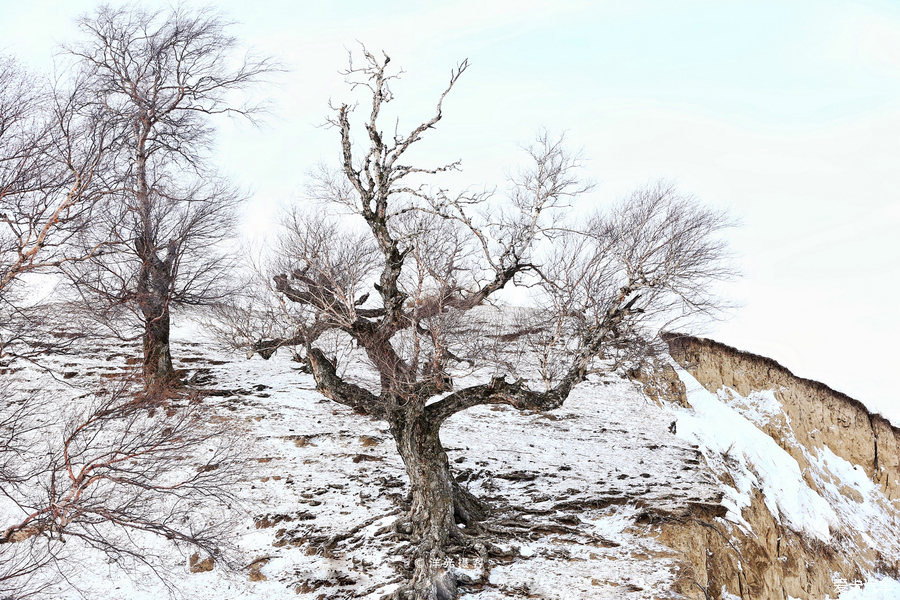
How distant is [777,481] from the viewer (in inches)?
552

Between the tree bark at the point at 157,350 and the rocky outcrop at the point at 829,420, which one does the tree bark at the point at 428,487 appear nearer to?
the rocky outcrop at the point at 829,420

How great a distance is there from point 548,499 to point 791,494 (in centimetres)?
656

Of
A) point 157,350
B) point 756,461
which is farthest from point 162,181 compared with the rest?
point 756,461

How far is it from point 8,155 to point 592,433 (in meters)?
14.2

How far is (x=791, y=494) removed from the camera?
13812 mm

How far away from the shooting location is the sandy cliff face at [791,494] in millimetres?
10484

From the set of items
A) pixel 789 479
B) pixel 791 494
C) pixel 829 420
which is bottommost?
pixel 791 494

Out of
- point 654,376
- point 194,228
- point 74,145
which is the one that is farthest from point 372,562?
point 654,376

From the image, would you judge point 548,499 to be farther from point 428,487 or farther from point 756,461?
point 756,461

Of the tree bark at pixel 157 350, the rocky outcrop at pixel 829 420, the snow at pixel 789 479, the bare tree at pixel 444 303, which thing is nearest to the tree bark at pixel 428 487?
the bare tree at pixel 444 303

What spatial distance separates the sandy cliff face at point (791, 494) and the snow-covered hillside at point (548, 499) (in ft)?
0.17

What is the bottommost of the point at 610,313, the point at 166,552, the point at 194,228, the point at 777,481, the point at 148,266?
the point at 166,552

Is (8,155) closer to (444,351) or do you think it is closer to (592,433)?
→ (444,351)

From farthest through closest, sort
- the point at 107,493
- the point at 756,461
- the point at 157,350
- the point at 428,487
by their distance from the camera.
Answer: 1. the point at 157,350
2. the point at 756,461
3. the point at 428,487
4. the point at 107,493
